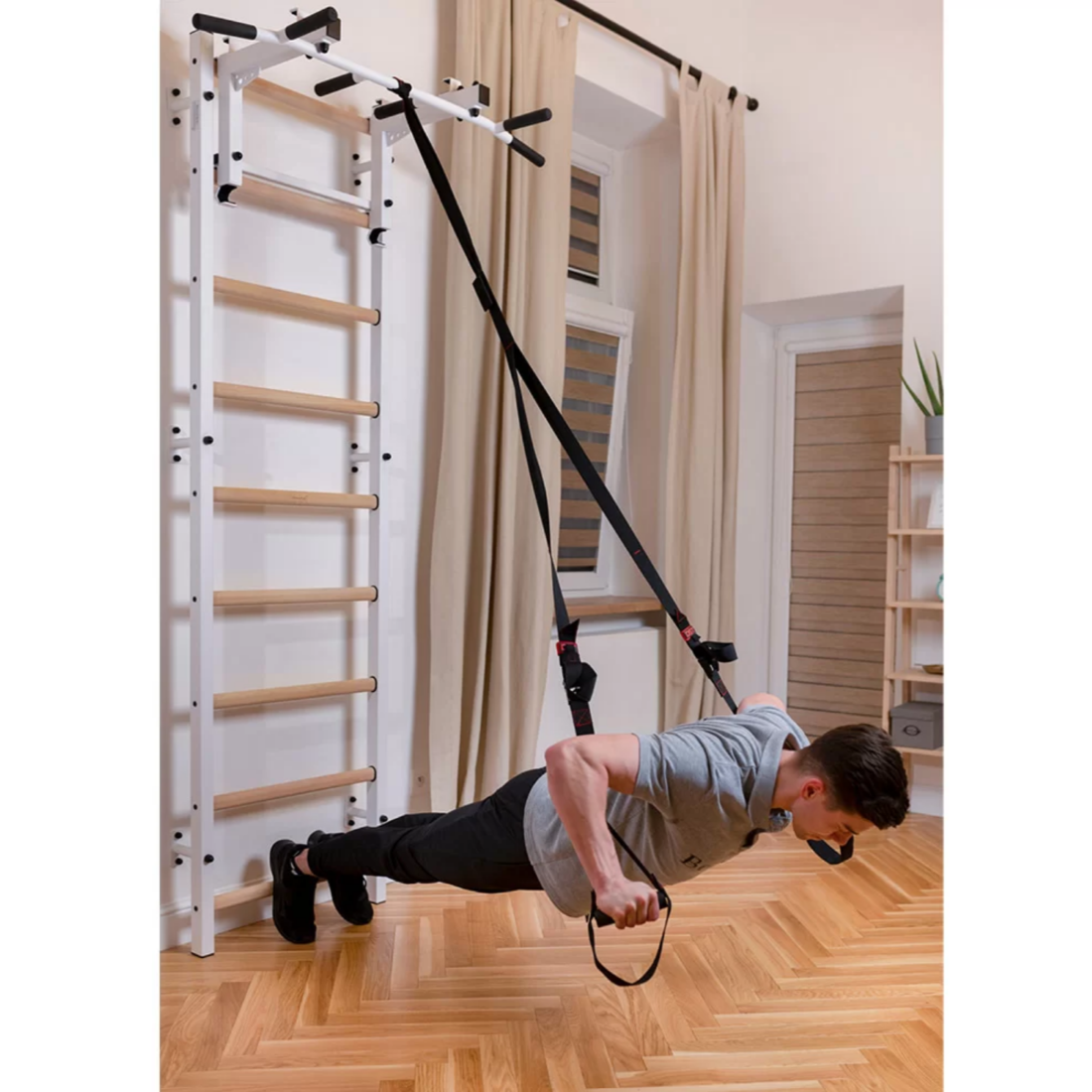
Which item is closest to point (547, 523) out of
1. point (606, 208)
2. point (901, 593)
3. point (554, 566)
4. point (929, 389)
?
point (554, 566)

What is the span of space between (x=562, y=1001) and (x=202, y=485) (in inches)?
57.9

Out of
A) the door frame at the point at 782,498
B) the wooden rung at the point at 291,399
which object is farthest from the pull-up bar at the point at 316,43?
the door frame at the point at 782,498

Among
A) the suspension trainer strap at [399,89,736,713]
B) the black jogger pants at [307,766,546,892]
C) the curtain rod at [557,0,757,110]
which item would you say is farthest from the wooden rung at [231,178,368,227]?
the black jogger pants at [307,766,546,892]

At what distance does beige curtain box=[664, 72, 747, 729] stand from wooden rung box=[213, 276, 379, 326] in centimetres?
169

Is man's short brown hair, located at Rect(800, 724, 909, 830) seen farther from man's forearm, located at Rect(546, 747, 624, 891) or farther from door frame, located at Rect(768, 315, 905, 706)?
door frame, located at Rect(768, 315, 905, 706)

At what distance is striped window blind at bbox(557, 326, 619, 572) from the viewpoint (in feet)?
14.6

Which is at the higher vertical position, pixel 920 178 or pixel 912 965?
pixel 920 178

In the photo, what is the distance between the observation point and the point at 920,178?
421 cm

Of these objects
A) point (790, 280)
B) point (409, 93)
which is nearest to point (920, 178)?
point (790, 280)
